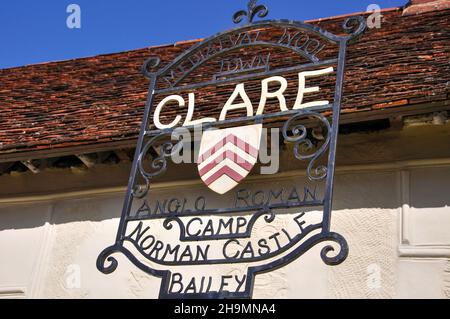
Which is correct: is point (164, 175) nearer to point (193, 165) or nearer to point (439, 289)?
point (193, 165)

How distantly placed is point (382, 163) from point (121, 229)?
238 centimetres

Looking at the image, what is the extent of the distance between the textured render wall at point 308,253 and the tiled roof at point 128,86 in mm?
665

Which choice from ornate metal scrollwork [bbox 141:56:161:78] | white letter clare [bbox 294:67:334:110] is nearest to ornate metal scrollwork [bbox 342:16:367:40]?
white letter clare [bbox 294:67:334:110]

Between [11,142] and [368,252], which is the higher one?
[11,142]

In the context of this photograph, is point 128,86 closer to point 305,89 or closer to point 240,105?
point 240,105

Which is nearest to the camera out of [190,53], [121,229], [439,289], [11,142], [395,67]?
[121,229]

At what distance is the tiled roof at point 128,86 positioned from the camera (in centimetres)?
644

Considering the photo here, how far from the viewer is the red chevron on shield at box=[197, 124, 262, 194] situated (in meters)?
5.60

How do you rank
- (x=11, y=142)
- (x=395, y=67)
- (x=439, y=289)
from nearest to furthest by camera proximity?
1. (x=439, y=289)
2. (x=395, y=67)
3. (x=11, y=142)

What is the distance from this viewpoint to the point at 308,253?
20.8 ft

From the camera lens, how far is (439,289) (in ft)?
19.2

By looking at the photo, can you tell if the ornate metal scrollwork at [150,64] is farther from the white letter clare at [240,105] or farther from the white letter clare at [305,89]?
the white letter clare at [305,89]

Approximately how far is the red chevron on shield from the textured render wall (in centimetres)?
114

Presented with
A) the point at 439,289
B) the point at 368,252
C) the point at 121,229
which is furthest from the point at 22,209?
the point at 439,289
